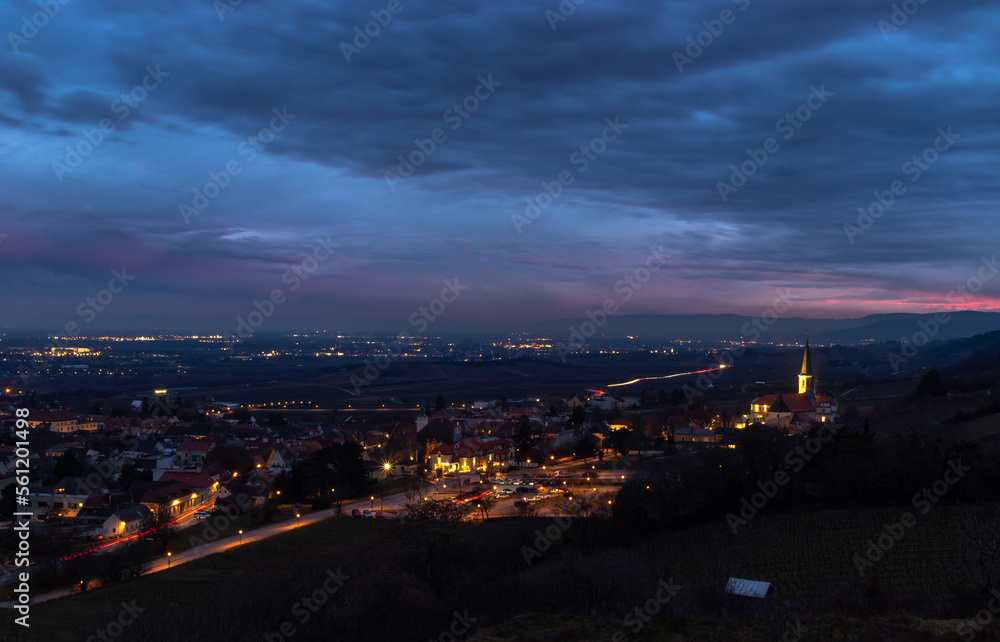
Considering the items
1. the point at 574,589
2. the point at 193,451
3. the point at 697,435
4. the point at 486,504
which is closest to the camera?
the point at 574,589

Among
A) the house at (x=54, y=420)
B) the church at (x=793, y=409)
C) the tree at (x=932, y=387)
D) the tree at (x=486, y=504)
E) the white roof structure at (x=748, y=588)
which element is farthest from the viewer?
the house at (x=54, y=420)

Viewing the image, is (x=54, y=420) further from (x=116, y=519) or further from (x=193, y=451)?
(x=116, y=519)

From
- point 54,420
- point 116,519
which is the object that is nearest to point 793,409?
point 116,519

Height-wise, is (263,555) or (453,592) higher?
(453,592)

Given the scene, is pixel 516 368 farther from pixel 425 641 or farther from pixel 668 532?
pixel 425 641

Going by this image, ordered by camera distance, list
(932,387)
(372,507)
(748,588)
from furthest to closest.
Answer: (932,387)
(372,507)
(748,588)

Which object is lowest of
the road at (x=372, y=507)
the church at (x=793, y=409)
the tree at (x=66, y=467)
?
the road at (x=372, y=507)

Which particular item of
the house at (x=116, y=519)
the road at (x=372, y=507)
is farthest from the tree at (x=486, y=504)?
the house at (x=116, y=519)

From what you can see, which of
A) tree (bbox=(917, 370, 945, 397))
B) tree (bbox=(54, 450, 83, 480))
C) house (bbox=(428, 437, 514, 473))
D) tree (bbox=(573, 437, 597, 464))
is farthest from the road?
tree (bbox=(917, 370, 945, 397))

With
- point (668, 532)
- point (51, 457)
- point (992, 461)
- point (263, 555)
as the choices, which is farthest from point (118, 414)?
point (992, 461)

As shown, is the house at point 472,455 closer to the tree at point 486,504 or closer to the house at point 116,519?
the tree at point 486,504

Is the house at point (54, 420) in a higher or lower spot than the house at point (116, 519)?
higher
